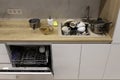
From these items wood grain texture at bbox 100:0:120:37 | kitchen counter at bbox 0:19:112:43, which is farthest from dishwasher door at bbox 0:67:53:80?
wood grain texture at bbox 100:0:120:37

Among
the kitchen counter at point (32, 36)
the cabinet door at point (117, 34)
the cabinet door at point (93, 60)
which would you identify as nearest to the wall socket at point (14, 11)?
the kitchen counter at point (32, 36)

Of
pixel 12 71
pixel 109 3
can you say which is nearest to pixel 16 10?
pixel 12 71

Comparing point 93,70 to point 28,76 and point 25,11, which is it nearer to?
point 28,76

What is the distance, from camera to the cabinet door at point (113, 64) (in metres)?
1.65

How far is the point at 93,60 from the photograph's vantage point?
175 centimetres

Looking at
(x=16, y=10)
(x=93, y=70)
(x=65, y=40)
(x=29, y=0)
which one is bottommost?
(x=93, y=70)

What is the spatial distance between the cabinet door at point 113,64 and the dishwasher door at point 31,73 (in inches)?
27.5

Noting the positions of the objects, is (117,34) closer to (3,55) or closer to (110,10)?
(110,10)

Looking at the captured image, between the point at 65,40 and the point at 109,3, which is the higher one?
the point at 109,3

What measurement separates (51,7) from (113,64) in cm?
102

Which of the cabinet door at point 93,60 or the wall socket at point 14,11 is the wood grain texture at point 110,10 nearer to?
the cabinet door at point 93,60

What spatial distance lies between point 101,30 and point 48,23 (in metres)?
0.64

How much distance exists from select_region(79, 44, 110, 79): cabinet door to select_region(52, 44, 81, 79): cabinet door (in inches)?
2.8

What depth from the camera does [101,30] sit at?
63.9 inches
